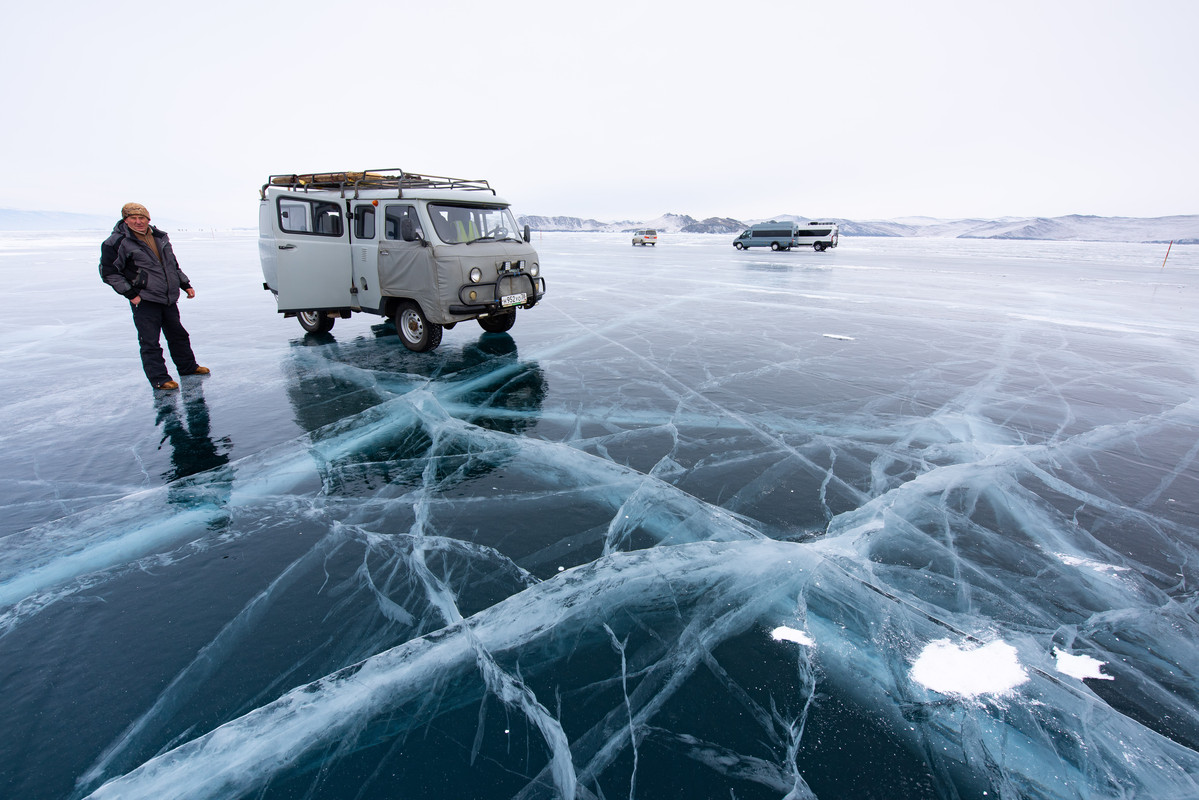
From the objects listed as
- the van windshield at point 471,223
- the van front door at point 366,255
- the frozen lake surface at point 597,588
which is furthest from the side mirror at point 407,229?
the frozen lake surface at point 597,588

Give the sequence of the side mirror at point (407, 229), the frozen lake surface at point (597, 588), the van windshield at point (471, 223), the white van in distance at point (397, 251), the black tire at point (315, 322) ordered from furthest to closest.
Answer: the black tire at point (315, 322), the van windshield at point (471, 223), the white van in distance at point (397, 251), the side mirror at point (407, 229), the frozen lake surface at point (597, 588)

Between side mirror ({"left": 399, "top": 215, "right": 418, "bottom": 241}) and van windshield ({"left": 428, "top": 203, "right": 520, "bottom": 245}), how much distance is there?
286 millimetres

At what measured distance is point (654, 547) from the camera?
130 inches

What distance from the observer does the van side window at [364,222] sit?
24.8ft

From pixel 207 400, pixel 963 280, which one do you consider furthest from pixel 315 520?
pixel 963 280

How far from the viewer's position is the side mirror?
22.8 ft

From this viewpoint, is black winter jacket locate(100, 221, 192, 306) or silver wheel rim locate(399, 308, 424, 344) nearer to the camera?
black winter jacket locate(100, 221, 192, 306)

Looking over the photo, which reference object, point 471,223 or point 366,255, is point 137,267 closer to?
point 366,255

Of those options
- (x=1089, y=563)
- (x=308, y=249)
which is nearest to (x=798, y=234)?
(x=308, y=249)

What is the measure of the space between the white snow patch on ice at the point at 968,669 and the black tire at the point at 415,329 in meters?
6.78

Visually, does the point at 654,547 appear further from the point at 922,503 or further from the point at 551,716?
the point at 922,503

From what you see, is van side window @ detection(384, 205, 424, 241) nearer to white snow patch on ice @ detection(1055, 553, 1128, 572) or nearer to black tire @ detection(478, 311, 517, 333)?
black tire @ detection(478, 311, 517, 333)

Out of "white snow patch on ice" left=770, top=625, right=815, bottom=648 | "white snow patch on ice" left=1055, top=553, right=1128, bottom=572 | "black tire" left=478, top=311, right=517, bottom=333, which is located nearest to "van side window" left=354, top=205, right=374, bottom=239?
"black tire" left=478, top=311, right=517, bottom=333

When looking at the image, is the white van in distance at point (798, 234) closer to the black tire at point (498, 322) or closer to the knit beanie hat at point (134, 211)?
the black tire at point (498, 322)
